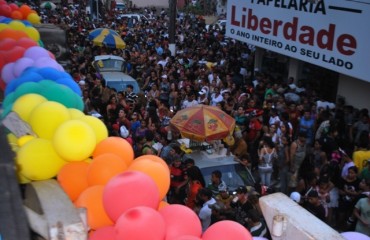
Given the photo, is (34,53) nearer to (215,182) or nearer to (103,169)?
(103,169)

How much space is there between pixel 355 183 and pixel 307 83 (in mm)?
6293

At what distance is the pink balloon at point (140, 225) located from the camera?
251 centimetres

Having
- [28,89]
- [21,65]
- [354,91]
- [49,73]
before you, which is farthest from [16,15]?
[354,91]

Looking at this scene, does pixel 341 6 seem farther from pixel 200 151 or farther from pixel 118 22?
pixel 118 22

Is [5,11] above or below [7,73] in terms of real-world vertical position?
above

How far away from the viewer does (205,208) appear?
19.5ft

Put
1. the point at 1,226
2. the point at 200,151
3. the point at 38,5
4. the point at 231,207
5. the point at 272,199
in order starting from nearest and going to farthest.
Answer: the point at 1,226, the point at 272,199, the point at 231,207, the point at 200,151, the point at 38,5

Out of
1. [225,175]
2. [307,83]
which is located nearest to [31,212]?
[225,175]

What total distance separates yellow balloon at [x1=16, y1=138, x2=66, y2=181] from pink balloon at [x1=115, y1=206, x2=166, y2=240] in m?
0.90

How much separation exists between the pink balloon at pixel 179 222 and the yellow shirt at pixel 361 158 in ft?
15.9

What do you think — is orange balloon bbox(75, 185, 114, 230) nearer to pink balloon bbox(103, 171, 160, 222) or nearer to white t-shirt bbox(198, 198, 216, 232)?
pink balloon bbox(103, 171, 160, 222)

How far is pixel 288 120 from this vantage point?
29.0 ft

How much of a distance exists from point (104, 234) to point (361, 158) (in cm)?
547

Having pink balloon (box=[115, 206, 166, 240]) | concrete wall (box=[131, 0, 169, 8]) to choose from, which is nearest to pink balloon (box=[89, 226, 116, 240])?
pink balloon (box=[115, 206, 166, 240])
